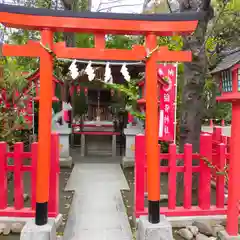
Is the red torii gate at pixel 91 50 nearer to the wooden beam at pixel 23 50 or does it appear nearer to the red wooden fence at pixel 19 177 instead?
the wooden beam at pixel 23 50

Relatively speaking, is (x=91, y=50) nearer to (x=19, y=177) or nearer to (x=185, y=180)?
(x=19, y=177)

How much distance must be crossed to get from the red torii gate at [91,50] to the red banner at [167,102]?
301 cm

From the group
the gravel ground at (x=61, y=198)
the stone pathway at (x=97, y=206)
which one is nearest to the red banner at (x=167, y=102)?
the stone pathway at (x=97, y=206)

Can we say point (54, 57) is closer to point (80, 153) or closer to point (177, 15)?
point (177, 15)

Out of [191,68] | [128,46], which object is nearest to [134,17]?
[191,68]

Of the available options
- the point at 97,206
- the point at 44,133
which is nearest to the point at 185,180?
the point at 97,206

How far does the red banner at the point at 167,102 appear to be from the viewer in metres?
7.46

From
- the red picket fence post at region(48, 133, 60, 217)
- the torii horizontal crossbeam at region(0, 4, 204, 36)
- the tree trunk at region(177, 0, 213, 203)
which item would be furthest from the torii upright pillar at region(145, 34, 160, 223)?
the red picket fence post at region(48, 133, 60, 217)

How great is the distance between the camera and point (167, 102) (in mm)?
7645

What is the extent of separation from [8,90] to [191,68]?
4.17 metres

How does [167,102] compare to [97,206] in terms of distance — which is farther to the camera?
[167,102]

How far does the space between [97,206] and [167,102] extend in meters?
3.35

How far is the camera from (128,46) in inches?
601

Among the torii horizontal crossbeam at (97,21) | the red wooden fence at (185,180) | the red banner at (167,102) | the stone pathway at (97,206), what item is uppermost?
the torii horizontal crossbeam at (97,21)
